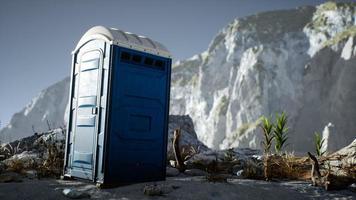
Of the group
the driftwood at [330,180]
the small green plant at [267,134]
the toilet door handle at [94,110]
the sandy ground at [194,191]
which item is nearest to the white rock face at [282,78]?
the small green plant at [267,134]

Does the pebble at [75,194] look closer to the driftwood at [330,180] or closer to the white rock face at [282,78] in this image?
the driftwood at [330,180]

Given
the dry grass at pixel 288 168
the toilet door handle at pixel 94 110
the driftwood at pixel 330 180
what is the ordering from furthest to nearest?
the dry grass at pixel 288 168
the toilet door handle at pixel 94 110
the driftwood at pixel 330 180

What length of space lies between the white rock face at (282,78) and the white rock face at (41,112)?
70.5 m

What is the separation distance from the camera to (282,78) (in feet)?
211

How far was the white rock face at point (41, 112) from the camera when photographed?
439ft

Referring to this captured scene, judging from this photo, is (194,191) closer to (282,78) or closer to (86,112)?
(86,112)

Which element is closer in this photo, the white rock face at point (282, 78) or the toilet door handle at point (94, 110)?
the toilet door handle at point (94, 110)

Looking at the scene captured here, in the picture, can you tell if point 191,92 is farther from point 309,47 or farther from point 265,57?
point 309,47

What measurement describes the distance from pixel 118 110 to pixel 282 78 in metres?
62.4

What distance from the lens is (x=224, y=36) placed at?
89.5 metres

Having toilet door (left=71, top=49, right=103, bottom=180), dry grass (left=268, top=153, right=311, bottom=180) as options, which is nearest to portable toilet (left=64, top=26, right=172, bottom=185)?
toilet door (left=71, top=49, right=103, bottom=180)

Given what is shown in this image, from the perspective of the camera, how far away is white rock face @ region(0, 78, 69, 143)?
439ft

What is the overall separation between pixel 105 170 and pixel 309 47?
6712 centimetres

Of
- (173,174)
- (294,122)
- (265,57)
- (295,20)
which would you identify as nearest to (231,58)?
(265,57)
